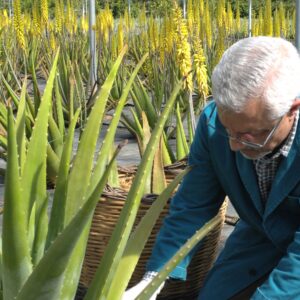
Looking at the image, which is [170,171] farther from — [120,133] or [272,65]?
[120,133]

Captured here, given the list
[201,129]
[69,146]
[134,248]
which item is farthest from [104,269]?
[201,129]

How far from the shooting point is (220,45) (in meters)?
4.92

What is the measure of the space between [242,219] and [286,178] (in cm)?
35

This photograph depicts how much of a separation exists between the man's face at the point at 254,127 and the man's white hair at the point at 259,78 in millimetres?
20

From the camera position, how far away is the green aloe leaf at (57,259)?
1.20 meters

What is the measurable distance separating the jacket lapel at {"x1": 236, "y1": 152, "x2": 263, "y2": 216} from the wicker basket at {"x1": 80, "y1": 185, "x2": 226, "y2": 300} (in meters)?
0.48

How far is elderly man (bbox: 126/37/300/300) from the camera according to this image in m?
1.67

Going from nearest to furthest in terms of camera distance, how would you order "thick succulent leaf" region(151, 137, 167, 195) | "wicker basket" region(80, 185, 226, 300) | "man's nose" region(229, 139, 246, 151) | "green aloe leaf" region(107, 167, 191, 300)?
"green aloe leaf" region(107, 167, 191, 300) → "man's nose" region(229, 139, 246, 151) → "wicker basket" region(80, 185, 226, 300) → "thick succulent leaf" region(151, 137, 167, 195)

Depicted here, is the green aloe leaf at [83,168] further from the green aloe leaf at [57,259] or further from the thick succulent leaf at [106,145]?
the green aloe leaf at [57,259]

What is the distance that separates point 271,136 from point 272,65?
195 mm

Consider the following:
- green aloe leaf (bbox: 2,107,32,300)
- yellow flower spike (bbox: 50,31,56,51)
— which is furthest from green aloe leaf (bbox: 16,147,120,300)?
yellow flower spike (bbox: 50,31,56,51)

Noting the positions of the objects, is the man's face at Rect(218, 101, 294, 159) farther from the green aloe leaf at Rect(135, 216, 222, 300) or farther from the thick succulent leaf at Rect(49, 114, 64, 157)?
the thick succulent leaf at Rect(49, 114, 64, 157)

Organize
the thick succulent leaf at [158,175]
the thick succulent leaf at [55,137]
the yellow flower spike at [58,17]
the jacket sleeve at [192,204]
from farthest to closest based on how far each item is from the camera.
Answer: the yellow flower spike at [58,17] < the thick succulent leaf at [55,137] < the thick succulent leaf at [158,175] < the jacket sleeve at [192,204]

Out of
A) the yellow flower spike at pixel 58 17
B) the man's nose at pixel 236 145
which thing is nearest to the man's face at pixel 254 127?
the man's nose at pixel 236 145
